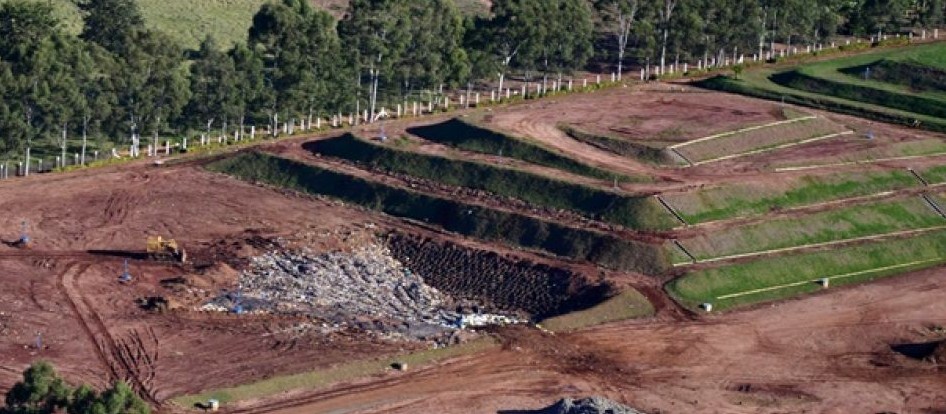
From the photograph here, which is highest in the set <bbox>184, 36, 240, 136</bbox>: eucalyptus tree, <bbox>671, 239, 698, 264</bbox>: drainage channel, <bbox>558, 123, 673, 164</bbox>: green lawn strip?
<bbox>184, 36, 240, 136</bbox>: eucalyptus tree

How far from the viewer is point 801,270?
98.9 meters

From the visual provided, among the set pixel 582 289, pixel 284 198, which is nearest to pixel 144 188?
pixel 284 198

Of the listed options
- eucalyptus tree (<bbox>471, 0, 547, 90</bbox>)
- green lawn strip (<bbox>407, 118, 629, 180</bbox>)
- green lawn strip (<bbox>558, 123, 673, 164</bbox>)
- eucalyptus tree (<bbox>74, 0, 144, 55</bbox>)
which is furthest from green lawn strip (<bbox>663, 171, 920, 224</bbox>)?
eucalyptus tree (<bbox>74, 0, 144, 55</bbox>)

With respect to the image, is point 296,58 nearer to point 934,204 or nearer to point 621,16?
point 621,16

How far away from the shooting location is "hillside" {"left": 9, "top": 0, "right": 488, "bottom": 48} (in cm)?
15525

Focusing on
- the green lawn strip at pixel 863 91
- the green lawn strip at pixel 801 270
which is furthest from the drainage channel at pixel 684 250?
the green lawn strip at pixel 863 91

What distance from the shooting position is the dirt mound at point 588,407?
73062 millimetres

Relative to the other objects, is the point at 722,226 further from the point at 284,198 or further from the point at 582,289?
the point at 284,198

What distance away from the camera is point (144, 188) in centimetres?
11306

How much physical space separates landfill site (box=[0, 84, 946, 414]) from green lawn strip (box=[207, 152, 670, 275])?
185 mm

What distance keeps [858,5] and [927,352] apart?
8114 cm

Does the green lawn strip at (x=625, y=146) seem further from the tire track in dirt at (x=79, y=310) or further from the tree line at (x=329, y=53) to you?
the tire track in dirt at (x=79, y=310)

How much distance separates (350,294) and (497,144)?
2468 centimetres

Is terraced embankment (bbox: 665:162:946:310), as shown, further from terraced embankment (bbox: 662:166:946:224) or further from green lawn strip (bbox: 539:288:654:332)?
green lawn strip (bbox: 539:288:654:332)
